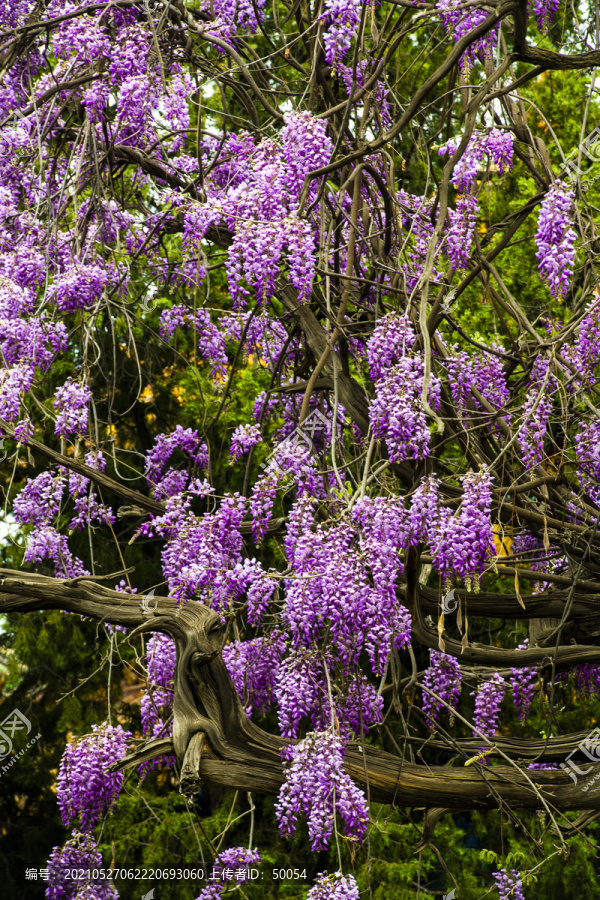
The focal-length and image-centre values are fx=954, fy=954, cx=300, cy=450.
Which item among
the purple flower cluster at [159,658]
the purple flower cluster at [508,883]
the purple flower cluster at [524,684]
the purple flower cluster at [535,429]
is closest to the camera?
the purple flower cluster at [535,429]

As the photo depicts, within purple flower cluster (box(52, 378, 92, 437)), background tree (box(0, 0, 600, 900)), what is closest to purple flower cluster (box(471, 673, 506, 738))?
background tree (box(0, 0, 600, 900))

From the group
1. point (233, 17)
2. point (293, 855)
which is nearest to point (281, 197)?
point (233, 17)

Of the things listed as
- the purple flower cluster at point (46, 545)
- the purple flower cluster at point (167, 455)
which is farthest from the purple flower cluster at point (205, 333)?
the purple flower cluster at point (46, 545)

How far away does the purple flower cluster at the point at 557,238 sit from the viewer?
2.69 m

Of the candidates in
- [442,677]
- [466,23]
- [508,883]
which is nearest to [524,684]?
[442,677]

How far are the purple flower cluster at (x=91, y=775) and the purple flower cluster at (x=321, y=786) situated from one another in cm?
96

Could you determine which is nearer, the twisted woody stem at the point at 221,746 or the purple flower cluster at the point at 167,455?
the twisted woody stem at the point at 221,746

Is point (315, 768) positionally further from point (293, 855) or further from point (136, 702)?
point (136, 702)

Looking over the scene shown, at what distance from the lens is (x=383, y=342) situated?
2889 mm

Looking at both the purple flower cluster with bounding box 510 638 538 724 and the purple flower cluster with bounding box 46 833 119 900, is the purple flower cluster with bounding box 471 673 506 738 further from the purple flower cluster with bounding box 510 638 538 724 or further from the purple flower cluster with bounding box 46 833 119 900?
the purple flower cluster with bounding box 46 833 119 900

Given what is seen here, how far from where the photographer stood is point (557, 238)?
8.83 feet

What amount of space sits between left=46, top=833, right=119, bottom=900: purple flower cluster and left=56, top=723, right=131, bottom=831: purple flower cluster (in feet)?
0.59

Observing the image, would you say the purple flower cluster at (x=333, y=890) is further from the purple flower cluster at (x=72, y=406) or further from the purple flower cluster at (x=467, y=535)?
the purple flower cluster at (x=72, y=406)

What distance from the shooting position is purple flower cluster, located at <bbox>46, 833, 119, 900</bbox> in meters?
3.62
